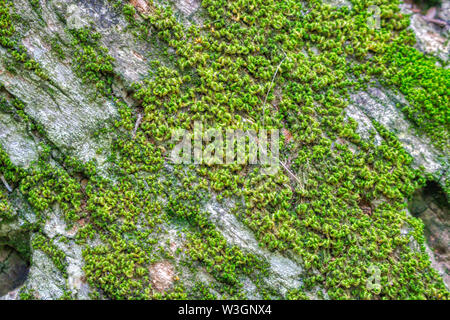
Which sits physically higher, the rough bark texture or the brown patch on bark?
the rough bark texture

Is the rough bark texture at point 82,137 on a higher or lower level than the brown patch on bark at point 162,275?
higher

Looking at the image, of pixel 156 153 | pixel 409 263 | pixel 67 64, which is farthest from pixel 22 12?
pixel 409 263

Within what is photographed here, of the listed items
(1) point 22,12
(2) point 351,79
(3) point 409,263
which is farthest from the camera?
(2) point 351,79

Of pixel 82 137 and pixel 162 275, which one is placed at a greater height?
pixel 82 137

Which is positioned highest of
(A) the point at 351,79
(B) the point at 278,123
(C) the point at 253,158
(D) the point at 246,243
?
(A) the point at 351,79

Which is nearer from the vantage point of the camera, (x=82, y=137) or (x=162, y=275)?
(x=162, y=275)

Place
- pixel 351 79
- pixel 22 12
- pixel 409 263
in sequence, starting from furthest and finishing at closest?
pixel 351 79
pixel 22 12
pixel 409 263

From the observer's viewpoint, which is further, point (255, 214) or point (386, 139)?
point (386, 139)

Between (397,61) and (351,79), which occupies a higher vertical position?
(397,61)

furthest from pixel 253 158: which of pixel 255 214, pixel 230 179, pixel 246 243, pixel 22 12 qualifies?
pixel 22 12

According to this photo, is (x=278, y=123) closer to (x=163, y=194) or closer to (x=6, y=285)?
(x=163, y=194)
